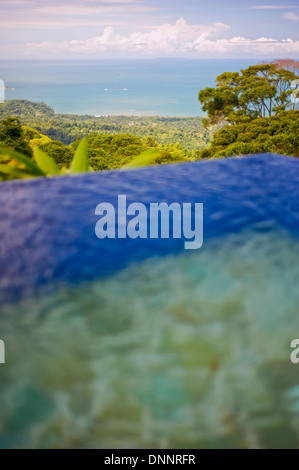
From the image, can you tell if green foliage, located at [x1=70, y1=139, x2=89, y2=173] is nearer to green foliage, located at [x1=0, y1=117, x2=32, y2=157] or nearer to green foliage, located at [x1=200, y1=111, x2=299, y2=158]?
green foliage, located at [x1=200, y1=111, x2=299, y2=158]

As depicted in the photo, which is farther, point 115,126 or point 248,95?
point 115,126

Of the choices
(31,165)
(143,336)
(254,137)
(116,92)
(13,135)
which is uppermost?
(116,92)

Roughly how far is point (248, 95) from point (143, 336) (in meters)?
15.4

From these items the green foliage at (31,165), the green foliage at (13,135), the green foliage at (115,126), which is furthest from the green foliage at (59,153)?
the green foliage at (31,165)

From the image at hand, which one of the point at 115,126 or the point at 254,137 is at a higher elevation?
the point at 115,126

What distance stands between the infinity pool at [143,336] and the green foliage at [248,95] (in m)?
14.9

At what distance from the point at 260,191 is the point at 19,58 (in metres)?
71.6

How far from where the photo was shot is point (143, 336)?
52 cm

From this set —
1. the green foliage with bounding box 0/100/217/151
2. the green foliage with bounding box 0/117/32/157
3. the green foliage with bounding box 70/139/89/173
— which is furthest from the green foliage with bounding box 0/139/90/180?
the green foliage with bounding box 0/100/217/151

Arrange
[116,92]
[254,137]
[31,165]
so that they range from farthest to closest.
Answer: [116,92]
[254,137]
[31,165]

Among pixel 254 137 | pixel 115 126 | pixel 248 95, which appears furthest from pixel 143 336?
pixel 115 126

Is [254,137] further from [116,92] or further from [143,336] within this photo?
[116,92]

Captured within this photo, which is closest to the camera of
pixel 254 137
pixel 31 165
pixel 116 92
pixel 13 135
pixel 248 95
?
pixel 31 165

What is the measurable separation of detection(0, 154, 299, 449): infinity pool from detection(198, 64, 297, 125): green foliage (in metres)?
14.9
